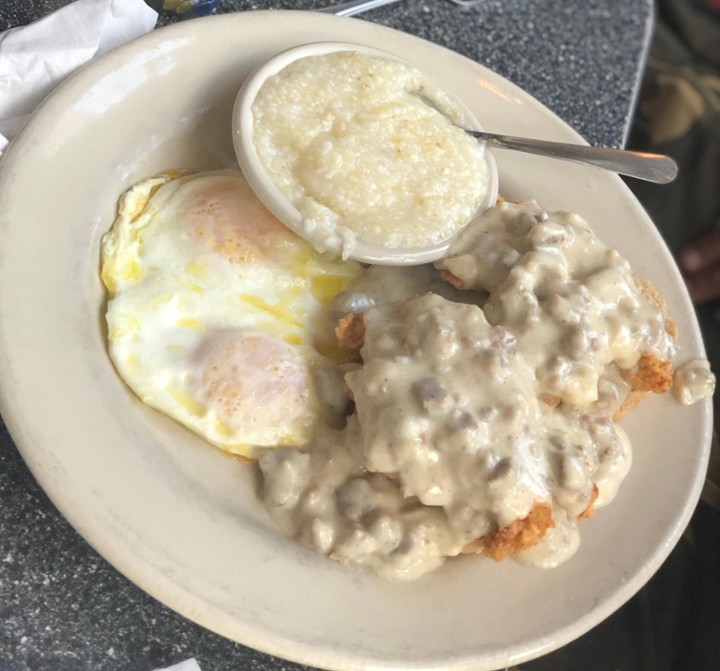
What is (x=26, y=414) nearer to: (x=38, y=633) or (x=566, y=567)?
(x=38, y=633)

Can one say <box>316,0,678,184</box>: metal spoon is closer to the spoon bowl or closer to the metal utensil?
the metal utensil

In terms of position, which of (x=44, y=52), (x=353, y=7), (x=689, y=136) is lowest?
(x=689, y=136)

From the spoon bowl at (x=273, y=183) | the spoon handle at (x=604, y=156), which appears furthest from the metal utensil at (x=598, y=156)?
the spoon bowl at (x=273, y=183)

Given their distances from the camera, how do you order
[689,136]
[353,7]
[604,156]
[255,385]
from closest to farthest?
[255,385], [604,156], [353,7], [689,136]

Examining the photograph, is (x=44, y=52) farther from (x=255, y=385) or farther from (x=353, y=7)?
(x=353, y=7)

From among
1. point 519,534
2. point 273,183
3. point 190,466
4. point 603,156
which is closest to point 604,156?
point 603,156

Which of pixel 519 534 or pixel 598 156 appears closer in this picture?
pixel 519 534

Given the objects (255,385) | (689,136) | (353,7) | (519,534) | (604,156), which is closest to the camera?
(519,534)
